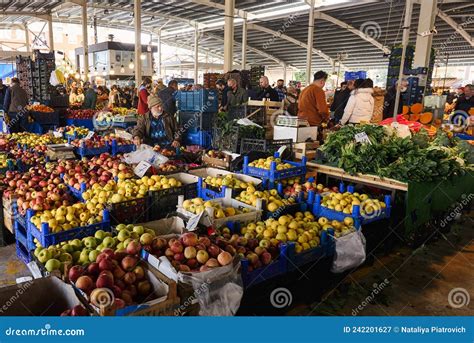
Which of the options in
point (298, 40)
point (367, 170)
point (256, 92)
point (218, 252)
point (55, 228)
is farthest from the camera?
point (298, 40)

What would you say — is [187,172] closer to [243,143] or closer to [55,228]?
[243,143]

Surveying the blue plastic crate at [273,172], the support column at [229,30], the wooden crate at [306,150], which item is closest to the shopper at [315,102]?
the wooden crate at [306,150]

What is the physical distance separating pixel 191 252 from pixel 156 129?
3.59 m

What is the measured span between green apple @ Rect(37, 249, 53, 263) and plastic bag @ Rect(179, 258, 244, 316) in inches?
36.3

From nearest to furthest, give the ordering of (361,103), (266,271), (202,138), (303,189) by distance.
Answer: (266,271)
(303,189)
(361,103)
(202,138)

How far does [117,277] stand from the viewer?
2.13 m

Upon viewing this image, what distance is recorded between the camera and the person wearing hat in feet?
18.2

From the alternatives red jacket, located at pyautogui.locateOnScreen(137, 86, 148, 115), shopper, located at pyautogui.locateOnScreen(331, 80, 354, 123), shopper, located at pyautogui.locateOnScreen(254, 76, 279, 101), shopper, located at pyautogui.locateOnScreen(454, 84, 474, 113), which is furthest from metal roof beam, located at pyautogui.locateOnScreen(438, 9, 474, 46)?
red jacket, located at pyautogui.locateOnScreen(137, 86, 148, 115)

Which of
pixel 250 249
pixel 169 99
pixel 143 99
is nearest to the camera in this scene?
pixel 250 249

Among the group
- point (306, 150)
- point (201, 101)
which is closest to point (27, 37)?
point (201, 101)

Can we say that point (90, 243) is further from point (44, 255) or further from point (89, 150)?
point (89, 150)
